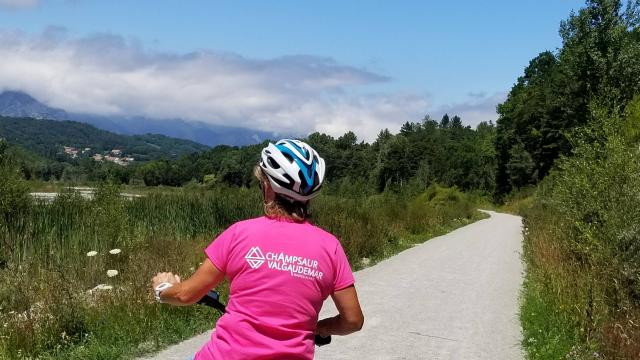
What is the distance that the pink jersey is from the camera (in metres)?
2.43

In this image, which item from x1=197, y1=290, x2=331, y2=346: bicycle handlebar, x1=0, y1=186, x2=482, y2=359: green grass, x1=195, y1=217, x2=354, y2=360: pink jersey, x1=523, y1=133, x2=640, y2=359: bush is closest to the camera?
x1=195, y1=217, x2=354, y2=360: pink jersey

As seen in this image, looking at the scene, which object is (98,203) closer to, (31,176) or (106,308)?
(31,176)

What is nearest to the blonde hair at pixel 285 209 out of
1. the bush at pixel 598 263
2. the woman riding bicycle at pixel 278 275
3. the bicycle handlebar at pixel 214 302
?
the woman riding bicycle at pixel 278 275

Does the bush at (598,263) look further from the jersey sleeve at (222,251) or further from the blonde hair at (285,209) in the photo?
the jersey sleeve at (222,251)

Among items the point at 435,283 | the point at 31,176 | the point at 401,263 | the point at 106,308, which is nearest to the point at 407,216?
the point at 401,263

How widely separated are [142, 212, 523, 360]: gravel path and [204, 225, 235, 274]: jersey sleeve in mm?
4011

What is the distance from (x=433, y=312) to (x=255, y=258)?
7368mm

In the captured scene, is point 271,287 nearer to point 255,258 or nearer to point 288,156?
point 255,258

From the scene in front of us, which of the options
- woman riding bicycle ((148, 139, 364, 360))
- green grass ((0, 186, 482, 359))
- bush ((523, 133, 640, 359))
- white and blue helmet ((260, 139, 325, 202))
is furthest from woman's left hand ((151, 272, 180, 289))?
bush ((523, 133, 640, 359))

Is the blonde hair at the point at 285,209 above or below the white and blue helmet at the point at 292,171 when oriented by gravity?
below

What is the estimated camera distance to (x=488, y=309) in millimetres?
9820

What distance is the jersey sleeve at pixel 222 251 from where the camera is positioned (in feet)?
8.28

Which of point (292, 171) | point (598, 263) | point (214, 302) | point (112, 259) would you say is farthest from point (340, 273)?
point (112, 259)

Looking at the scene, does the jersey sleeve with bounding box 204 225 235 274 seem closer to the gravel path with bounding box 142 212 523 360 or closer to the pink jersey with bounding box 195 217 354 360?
the pink jersey with bounding box 195 217 354 360
